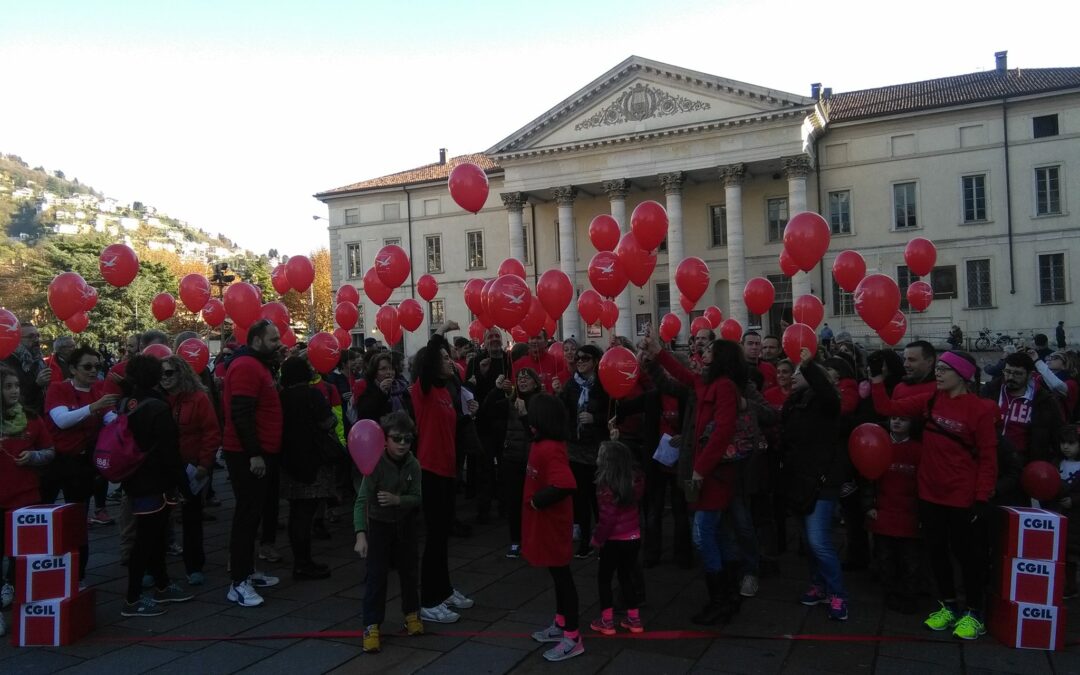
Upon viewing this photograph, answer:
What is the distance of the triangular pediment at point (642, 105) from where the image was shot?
113 ft

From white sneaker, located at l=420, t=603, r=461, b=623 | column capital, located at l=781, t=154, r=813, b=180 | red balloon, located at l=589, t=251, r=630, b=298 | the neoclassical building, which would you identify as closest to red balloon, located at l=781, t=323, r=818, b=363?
red balloon, located at l=589, t=251, r=630, b=298

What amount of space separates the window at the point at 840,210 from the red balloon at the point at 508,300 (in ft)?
108


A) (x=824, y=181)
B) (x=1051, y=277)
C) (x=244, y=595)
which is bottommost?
(x=244, y=595)

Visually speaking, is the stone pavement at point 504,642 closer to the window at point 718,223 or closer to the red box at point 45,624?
the red box at point 45,624

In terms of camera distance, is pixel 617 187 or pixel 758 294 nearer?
pixel 758 294

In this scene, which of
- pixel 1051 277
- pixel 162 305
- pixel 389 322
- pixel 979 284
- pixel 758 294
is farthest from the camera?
pixel 979 284

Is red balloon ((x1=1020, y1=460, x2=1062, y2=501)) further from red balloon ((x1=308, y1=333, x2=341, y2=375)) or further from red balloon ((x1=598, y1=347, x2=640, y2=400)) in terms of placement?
red balloon ((x1=308, y1=333, x2=341, y2=375))

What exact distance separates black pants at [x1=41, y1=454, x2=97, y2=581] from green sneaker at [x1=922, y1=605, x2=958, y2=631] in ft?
20.9

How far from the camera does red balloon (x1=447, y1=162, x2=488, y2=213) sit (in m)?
9.05

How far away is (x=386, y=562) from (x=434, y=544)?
21.8 inches

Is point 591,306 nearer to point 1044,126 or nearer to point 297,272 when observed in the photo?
point 297,272

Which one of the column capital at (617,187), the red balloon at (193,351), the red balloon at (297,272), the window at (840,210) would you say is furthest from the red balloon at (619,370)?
the window at (840,210)

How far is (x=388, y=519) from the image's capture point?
4.55 metres

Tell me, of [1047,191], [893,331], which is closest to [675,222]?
[1047,191]
